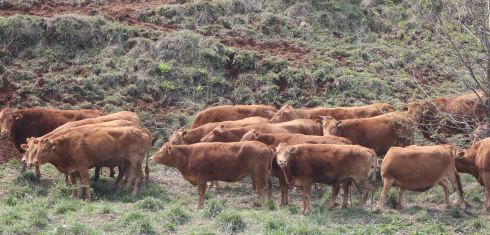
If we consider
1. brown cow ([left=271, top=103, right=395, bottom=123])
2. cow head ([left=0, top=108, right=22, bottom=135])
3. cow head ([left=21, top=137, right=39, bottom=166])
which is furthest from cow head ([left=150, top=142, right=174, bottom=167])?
cow head ([left=0, top=108, right=22, bottom=135])

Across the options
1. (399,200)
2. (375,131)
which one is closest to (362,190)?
(399,200)

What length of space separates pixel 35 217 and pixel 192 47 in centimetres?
1340

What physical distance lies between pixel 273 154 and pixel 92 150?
186 inches

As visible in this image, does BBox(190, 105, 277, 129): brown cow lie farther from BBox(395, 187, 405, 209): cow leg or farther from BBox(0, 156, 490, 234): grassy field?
BBox(395, 187, 405, 209): cow leg

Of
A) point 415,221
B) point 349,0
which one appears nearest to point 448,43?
point 415,221

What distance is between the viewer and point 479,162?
12.0m

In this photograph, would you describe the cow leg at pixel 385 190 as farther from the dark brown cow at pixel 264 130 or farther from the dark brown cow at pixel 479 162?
the dark brown cow at pixel 264 130

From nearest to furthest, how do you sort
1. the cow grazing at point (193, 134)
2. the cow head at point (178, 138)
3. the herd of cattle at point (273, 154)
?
the herd of cattle at point (273, 154), the cow head at point (178, 138), the cow grazing at point (193, 134)

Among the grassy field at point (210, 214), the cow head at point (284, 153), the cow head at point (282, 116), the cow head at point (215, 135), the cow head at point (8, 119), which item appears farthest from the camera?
the cow head at point (282, 116)

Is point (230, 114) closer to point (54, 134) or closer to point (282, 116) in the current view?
point (282, 116)

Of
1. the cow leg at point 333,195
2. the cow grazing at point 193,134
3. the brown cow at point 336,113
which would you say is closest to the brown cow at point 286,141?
the cow leg at point 333,195

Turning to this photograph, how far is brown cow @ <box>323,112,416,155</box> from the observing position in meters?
14.9

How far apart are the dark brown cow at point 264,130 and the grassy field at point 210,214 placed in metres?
1.75

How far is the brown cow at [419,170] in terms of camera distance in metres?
11.6
